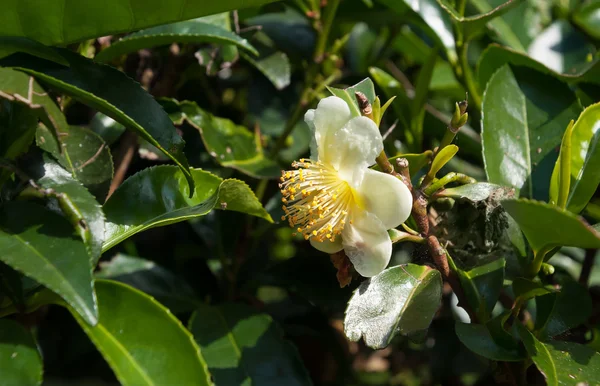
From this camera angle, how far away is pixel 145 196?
2.89 feet

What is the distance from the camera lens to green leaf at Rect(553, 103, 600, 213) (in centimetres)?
83

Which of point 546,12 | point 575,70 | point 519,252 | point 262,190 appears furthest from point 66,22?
point 546,12

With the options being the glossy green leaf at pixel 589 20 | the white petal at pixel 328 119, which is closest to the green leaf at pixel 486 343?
the white petal at pixel 328 119

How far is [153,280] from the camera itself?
1.28 meters

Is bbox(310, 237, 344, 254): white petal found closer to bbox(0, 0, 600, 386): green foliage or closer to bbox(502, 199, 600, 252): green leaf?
bbox(0, 0, 600, 386): green foliage

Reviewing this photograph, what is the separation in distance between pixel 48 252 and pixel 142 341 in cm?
14

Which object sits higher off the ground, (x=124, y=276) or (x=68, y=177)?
(x=68, y=177)

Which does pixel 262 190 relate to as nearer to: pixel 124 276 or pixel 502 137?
pixel 124 276

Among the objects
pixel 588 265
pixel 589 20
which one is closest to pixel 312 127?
pixel 588 265

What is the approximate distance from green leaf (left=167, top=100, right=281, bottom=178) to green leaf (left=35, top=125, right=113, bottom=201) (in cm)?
15

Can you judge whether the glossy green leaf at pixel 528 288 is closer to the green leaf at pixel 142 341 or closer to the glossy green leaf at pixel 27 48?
the green leaf at pixel 142 341

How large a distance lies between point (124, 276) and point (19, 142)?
49 cm

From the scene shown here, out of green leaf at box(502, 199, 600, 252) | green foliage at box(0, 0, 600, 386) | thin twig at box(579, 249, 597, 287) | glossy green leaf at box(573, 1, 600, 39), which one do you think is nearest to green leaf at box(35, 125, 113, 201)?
green foliage at box(0, 0, 600, 386)

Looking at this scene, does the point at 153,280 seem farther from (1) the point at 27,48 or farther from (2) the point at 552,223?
(2) the point at 552,223
